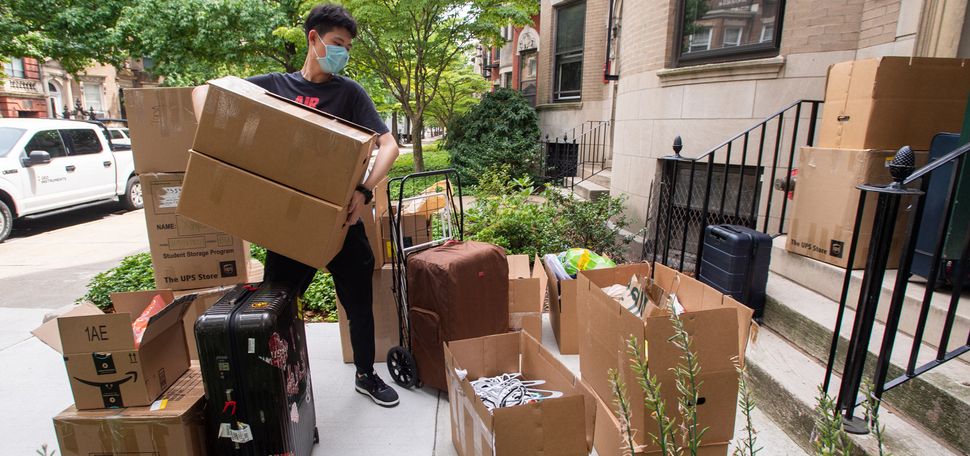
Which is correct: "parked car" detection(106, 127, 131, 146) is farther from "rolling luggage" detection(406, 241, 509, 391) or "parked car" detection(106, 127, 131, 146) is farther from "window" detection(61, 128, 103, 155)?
"rolling luggage" detection(406, 241, 509, 391)

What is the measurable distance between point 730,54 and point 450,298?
4.00 m

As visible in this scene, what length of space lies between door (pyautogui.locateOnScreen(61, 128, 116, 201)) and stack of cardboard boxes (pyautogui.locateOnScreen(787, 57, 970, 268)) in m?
10.3

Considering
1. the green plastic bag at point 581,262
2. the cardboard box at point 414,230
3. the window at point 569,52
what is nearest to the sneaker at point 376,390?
the cardboard box at point 414,230

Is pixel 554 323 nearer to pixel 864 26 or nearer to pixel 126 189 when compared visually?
pixel 864 26

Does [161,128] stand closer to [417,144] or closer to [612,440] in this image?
[612,440]

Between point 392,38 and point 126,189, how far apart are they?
604cm

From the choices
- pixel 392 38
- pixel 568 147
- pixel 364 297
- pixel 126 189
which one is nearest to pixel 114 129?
pixel 126 189

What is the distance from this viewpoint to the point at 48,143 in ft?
25.7

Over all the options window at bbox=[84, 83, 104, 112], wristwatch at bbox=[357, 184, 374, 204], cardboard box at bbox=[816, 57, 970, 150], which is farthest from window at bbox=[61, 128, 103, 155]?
window at bbox=[84, 83, 104, 112]

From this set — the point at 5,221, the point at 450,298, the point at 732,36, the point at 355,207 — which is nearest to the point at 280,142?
the point at 355,207

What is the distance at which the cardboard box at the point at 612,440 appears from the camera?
6.56ft

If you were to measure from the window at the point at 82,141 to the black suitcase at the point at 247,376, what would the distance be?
870 centimetres

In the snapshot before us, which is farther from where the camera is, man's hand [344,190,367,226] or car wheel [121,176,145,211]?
car wheel [121,176,145,211]

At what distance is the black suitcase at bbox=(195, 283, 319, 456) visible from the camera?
71.6 inches
